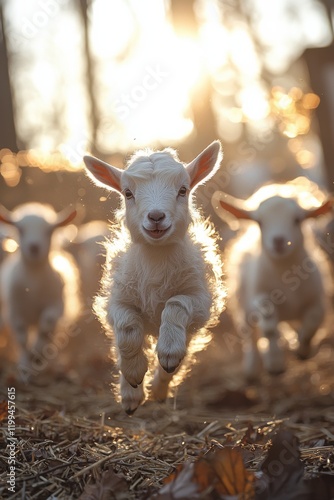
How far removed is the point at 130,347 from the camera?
135 inches

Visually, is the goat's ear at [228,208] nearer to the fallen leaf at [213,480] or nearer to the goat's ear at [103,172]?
the goat's ear at [103,172]

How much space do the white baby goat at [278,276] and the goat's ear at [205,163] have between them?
210 centimetres

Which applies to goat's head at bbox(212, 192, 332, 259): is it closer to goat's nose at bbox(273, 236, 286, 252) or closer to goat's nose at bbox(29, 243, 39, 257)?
goat's nose at bbox(273, 236, 286, 252)

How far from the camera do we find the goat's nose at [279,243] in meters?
6.02

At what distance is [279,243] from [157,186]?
273cm

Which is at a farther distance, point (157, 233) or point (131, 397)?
point (131, 397)

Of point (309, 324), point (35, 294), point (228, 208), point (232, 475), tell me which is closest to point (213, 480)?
point (232, 475)

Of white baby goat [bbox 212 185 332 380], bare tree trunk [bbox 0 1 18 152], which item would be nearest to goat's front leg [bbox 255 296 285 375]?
white baby goat [bbox 212 185 332 380]

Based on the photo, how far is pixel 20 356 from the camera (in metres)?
7.82

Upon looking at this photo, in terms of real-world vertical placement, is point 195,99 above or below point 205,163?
below

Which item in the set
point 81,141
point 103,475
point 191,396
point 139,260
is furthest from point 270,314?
point 103,475

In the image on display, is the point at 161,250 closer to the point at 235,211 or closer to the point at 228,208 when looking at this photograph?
the point at 228,208

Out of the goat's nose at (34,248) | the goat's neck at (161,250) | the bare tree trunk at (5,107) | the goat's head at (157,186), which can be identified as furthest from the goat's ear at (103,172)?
the bare tree trunk at (5,107)

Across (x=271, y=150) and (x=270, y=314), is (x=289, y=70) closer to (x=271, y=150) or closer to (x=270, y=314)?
(x=271, y=150)
